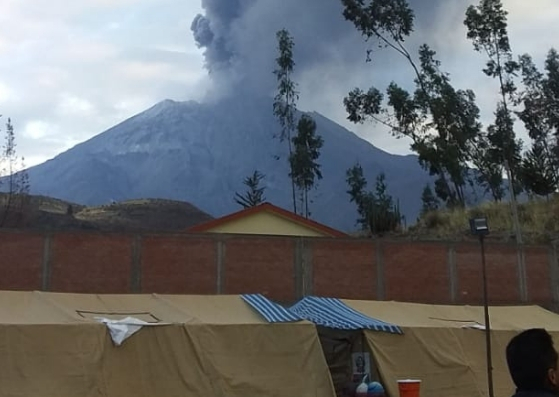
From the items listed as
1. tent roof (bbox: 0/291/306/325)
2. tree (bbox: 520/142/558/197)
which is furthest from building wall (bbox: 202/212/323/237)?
tree (bbox: 520/142/558/197)

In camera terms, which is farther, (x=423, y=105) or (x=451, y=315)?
(x=423, y=105)

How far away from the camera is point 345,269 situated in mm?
19812

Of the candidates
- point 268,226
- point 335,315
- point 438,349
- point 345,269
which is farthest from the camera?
point 268,226

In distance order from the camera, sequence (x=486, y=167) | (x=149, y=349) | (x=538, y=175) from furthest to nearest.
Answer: (x=486, y=167) → (x=538, y=175) → (x=149, y=349)

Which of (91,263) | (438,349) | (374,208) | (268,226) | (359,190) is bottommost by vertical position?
(438,349)

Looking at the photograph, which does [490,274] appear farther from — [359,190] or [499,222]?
[359,190]

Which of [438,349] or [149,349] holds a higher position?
[149,349]

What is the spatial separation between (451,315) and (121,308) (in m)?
7.73

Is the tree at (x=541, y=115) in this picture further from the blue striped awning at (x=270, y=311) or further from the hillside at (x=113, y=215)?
the blue striped awning at (x=270, y=311)

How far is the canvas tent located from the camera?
15672mm

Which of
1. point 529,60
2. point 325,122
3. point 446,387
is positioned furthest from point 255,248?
point 325,122

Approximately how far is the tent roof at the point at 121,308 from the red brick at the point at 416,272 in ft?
17.2

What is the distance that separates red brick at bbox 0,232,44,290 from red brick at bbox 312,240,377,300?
6.54 meters

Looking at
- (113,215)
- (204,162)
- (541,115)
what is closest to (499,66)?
(541,115)
